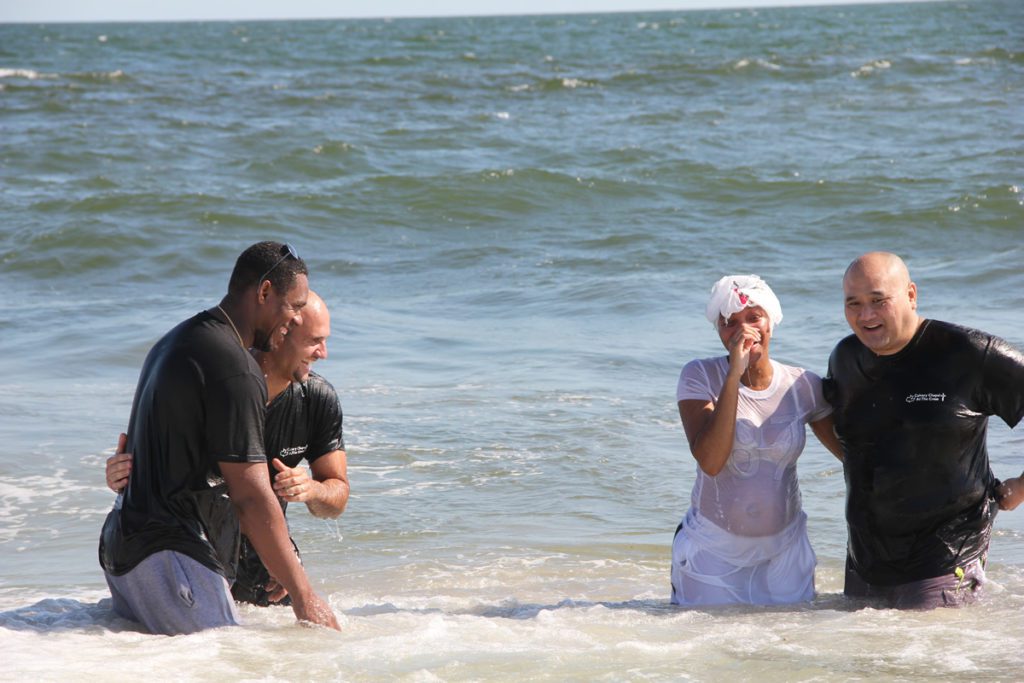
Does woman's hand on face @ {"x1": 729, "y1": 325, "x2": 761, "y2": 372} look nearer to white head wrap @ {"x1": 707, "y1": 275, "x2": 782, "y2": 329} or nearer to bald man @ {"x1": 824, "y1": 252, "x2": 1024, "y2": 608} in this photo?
white head wrap @ {"x1": 707, "y1": 275, "x2": 782, "y2": 329}

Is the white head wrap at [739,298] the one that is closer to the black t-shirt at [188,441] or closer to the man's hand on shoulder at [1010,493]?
the man's hand on shoulder at [1010,493]

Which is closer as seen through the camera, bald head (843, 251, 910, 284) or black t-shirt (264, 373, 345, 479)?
bald head (843, 251, 910, 284)

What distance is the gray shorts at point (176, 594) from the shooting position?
4.45 meters

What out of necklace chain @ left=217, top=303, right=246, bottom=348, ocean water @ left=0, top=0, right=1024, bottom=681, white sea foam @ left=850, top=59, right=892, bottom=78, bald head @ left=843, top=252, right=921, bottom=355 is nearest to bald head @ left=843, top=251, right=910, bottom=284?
bald head @ left=843, top=252, right=921, bottom=355

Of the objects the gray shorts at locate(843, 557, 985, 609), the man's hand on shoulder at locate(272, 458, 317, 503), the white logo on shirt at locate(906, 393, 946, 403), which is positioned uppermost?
the white logo on shirt at locate(906, 393, 946, 403)

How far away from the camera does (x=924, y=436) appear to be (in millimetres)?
4699

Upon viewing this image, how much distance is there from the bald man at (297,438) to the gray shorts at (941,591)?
80.5 inches

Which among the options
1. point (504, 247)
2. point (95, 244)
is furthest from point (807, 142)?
point (95, 244)

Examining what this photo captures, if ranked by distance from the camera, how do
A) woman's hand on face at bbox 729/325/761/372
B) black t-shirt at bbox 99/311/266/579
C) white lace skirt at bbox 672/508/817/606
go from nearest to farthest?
black t-shirt at bbox 99/311/266/579 < woman's hand on face at bbox 729/325/761/372 < white lace skirt at bbox 672/508/817/606

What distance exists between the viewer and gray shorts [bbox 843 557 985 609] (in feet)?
15.9

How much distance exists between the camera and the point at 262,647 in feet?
14.7

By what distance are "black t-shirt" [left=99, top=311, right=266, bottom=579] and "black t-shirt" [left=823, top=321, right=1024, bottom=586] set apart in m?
2.11

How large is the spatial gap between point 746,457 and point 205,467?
1845 mm

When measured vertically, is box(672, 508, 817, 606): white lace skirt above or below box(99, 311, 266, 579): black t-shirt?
below
